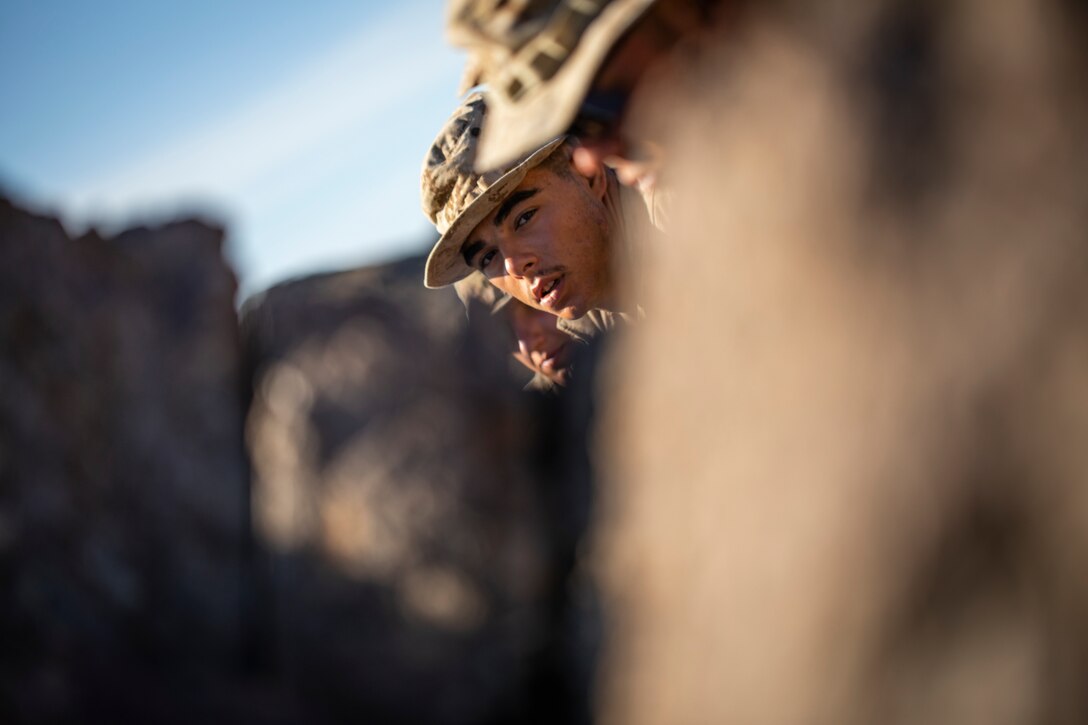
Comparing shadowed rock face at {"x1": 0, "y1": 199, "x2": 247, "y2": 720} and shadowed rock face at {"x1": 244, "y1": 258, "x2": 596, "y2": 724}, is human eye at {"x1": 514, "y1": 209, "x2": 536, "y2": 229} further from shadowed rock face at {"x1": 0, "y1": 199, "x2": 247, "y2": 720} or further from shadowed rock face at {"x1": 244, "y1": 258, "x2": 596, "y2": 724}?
shadowed rock face at {"x1": 244, "y1": 258, "x2": 596, "y2": 724}

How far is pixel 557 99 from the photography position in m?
1.13

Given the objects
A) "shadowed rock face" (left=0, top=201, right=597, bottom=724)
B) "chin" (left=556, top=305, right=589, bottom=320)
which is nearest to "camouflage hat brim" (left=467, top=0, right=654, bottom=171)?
"chin" (left=556, top=305, right=589, bottom=320)

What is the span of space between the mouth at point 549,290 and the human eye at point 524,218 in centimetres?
12

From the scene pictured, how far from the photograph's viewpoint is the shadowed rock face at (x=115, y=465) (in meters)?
8.20

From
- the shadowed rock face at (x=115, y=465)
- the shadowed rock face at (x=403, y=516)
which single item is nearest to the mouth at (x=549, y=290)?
the shadowed rock face at (x=115, y=465)

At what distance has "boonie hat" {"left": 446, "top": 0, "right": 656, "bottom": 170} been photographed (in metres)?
1.08

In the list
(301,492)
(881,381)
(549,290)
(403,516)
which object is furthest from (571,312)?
(301,492)

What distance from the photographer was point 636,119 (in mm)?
1095

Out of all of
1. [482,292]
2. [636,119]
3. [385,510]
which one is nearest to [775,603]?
[636,119]

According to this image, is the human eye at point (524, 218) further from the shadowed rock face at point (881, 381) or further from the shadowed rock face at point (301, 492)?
the shadowed rock face at point (301, 492)

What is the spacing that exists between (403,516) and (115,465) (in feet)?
8.33

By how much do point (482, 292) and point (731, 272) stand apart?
166 cm

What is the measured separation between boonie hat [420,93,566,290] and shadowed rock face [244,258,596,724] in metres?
7.20

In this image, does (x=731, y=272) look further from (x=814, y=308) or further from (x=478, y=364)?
(x=478, y=364)
